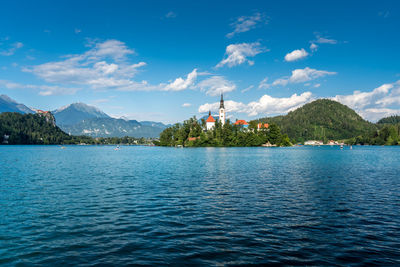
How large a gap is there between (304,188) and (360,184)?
10643 mm

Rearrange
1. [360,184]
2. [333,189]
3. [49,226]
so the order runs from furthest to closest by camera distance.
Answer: [360,184] < [333,189] < [49,226]

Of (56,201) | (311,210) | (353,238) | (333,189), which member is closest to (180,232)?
(353,238)

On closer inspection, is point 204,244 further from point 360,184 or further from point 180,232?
point 360,184

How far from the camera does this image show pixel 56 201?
91.1 ft

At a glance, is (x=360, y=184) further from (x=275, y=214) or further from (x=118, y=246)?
(x=118, y=246)

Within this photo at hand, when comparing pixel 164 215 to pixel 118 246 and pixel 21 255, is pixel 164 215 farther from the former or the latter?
pixel 21 255

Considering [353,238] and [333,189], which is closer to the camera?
[353,238]

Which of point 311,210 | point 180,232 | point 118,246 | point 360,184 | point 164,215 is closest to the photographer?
point 118,246

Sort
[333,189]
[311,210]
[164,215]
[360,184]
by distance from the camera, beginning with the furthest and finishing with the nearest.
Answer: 1. [360,184]
2. [333,189]
3. [311,210]
4. [164,215]

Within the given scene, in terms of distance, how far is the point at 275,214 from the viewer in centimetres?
2284

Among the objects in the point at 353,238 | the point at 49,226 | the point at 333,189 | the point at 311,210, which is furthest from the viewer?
the point at 333,189

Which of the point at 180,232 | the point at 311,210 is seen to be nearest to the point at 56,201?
the point at 180,232

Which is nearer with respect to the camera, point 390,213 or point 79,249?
point 79,249

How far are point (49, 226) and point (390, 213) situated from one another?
28454mm
